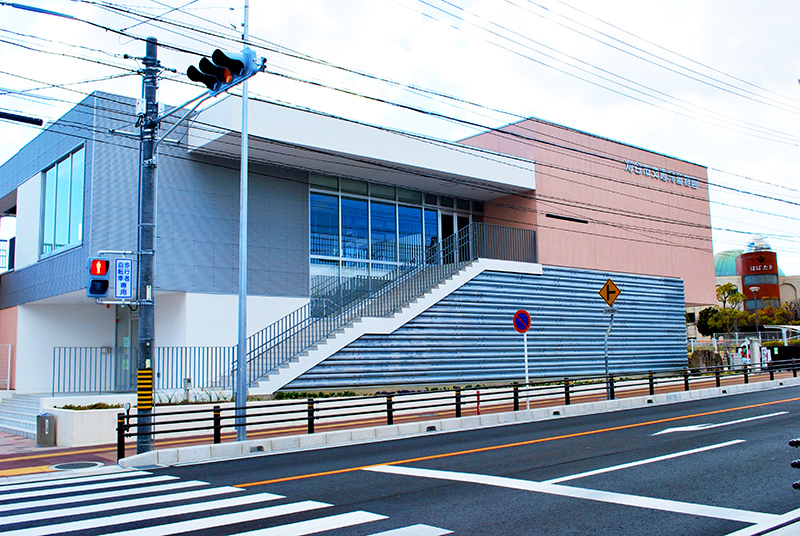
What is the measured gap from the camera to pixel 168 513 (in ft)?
27.3

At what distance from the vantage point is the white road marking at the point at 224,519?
743cm

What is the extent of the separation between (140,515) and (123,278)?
20.1ft

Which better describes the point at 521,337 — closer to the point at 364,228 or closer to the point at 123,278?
the point at 364,228

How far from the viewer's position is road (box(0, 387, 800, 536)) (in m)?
7.41

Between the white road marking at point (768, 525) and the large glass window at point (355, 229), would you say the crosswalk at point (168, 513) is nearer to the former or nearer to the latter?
the white road marking at point (768, 525)

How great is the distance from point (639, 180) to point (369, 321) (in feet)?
66.3

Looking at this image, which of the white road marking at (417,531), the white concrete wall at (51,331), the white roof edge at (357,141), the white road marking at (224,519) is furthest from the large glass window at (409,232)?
the white road marking at (417,531)

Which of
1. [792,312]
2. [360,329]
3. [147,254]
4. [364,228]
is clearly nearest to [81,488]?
[147,254]

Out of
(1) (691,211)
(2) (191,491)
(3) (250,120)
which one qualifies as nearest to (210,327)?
(3) (250,120)

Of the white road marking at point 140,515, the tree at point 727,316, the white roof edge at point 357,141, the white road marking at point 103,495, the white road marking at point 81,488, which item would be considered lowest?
the white road marking at point 81,488

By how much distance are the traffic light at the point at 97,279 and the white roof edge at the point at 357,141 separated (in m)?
7.31

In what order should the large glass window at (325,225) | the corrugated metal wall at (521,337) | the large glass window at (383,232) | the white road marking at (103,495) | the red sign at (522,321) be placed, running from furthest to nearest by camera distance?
1. the large glass window at (383,232)
2. the large glass window at (325,225)
3. the corrugated metal wall at (521,337)
4. the red sign at (522,321)
5. the white road marking at (103,495)

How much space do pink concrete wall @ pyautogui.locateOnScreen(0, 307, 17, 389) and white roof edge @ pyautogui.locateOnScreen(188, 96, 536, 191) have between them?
10.4 meters

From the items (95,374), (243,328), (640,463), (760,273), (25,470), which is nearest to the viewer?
(640,463)
